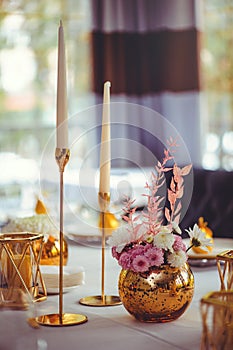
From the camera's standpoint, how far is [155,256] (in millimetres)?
1143

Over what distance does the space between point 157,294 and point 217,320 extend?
0.25m

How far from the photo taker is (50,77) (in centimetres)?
476

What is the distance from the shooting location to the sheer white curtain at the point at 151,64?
429 cm

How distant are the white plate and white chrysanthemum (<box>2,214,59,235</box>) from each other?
0.39 feet

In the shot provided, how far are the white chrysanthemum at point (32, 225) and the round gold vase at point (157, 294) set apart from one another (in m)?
0.45

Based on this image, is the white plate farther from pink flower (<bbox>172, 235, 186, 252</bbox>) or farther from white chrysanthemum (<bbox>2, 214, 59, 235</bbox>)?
pink flower (<bbox>172, 235, 186, 252</bbox>)

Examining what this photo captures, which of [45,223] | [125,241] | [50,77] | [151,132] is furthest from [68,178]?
[125,241]

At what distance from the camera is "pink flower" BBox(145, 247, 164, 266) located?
1.14m

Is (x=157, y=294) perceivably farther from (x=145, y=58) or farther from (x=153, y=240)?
(x=145, y=58)

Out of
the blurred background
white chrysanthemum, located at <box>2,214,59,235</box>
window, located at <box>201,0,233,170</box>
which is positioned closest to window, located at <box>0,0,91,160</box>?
the blurred background

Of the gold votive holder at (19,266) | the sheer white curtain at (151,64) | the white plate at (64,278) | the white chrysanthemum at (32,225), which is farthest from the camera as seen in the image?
the sheer white curtain at (151,64)

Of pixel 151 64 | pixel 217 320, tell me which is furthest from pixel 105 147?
pixel 151 64

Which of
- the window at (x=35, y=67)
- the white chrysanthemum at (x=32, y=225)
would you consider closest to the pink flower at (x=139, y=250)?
the white chrysanthemum at (x=32, y=225)

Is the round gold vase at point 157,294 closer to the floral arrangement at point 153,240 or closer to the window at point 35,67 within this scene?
the floral arrangement at point 153,240
